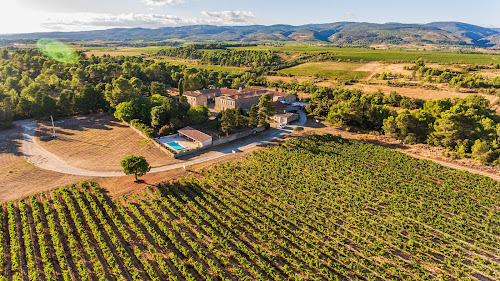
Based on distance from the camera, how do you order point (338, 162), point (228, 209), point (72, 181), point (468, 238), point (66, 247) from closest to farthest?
point (66, 247) → point (468, 238) → point (228, 209) → point (72, 181) → point (338, 162)

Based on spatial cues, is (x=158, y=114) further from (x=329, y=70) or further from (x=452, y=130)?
(x=329, y=70)

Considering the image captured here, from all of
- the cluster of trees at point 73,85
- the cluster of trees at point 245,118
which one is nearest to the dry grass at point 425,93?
the cluster of trees at point 73,85

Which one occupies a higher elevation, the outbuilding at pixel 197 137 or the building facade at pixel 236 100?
the building facade at pixel 236 100

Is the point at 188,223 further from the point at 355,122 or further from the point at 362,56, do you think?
the point at 362,56

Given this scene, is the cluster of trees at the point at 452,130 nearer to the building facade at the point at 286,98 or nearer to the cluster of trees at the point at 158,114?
the building facade at the point at 286,98

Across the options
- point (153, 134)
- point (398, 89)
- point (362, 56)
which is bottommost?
point (153, 134)

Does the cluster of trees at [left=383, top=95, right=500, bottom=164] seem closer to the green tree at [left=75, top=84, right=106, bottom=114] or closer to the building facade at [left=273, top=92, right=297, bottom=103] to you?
the building facade at [left=273, top=92, right=297, bottom=103]

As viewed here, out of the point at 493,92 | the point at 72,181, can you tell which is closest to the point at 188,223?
the point at 72,181
